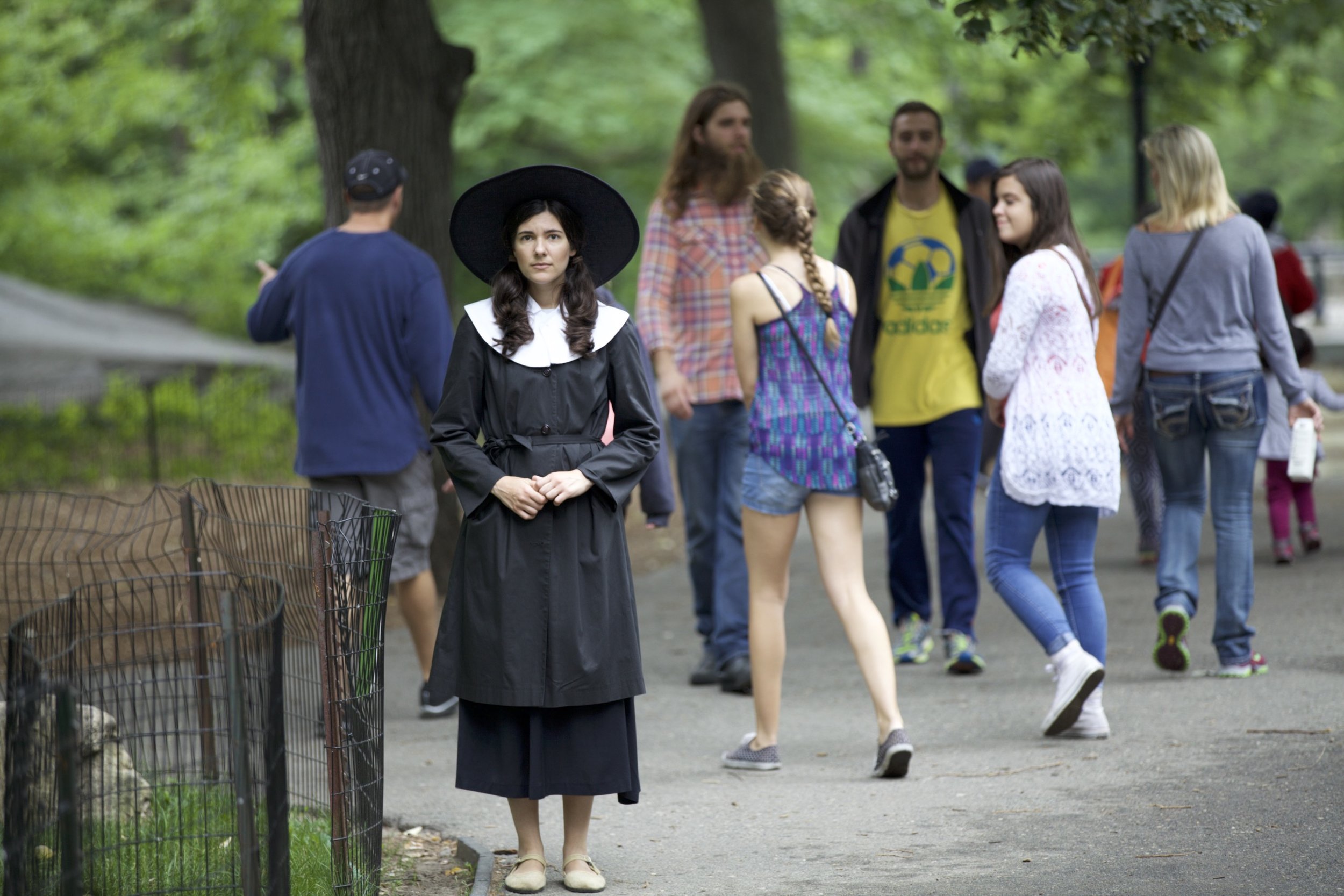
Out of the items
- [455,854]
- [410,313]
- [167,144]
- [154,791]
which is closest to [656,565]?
[410,313]

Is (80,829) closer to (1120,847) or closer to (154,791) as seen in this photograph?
(154,791)

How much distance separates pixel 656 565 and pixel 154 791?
709cm

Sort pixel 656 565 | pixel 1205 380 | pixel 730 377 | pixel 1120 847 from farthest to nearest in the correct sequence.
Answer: pixel 656 565, pixel 730 377, pixel 1205 380, pixel 1120 847

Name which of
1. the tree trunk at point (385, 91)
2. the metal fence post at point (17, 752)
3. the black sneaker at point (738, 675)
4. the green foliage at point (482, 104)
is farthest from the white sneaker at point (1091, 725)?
the green foliage at point (482, 104)

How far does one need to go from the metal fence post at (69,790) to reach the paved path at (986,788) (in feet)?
6.02

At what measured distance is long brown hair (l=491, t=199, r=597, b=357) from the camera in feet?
13.8

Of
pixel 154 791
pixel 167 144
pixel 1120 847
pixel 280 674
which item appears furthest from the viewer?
pixel 167 144

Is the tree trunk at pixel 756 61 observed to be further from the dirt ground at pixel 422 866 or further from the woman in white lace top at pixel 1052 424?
the dirt ground at pixel 422 866

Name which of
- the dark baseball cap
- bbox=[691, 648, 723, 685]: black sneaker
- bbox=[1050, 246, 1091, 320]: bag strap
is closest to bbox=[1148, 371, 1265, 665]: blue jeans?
bbox=[1050, 246, 1091, 320]: bag strap

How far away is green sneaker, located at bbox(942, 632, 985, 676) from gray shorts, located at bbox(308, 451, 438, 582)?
2.32m

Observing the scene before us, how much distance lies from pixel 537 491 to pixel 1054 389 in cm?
232

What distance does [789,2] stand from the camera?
23.4 m

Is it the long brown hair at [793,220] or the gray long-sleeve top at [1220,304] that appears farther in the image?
the gray long-sleeve top at [1220,304]

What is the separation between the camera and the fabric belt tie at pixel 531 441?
4.21 metres
